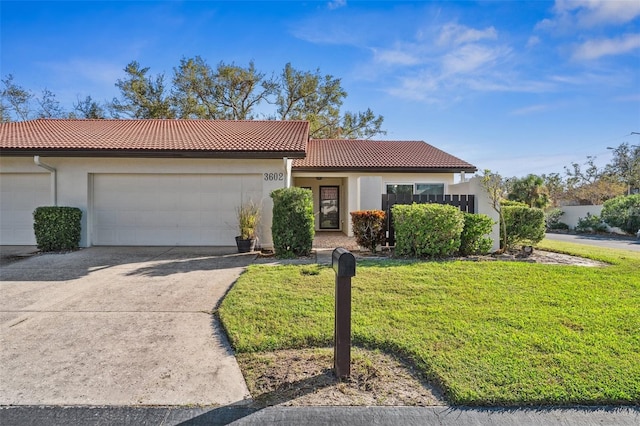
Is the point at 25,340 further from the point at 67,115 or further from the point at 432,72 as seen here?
the point at 67,115

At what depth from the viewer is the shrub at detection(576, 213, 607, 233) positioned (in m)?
20.7

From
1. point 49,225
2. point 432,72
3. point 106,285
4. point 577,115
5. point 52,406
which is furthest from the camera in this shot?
point 577,115

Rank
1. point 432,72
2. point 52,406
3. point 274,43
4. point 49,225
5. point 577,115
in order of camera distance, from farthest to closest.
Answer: point 577,115 → point 274,43 → point 432,72 → point 49,225 → point 52,406

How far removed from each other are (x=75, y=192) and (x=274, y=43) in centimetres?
903

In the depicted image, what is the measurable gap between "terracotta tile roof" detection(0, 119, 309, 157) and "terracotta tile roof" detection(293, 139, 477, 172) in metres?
1.69

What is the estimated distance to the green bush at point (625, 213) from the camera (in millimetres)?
18500

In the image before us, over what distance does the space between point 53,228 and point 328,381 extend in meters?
10.0

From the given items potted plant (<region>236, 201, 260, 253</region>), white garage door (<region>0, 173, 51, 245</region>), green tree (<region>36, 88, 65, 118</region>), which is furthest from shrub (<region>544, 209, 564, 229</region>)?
green tree (<region>36, 88, 65, 118</region>)

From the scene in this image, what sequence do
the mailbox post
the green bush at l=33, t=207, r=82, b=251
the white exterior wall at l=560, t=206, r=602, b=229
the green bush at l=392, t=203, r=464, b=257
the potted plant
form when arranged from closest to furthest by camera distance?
the mailbox post → the green bush at l=392, t=203, r=464, b=257 → the green bush at l=33, t=207, r=82, b=251 → the potted plant → the white exterior wall at l=560, t=206, r=602, b=229

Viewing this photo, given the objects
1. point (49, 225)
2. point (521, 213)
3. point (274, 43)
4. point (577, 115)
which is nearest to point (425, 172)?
point (521, 213)

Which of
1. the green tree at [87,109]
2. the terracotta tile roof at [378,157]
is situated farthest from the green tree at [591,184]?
the green tree at [87,109]

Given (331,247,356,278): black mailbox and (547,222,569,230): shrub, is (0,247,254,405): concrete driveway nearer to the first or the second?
(331,247,356,278): black mailbox

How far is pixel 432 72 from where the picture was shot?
41.5 ft

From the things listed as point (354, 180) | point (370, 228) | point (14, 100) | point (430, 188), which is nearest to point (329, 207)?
point (354, 180)
